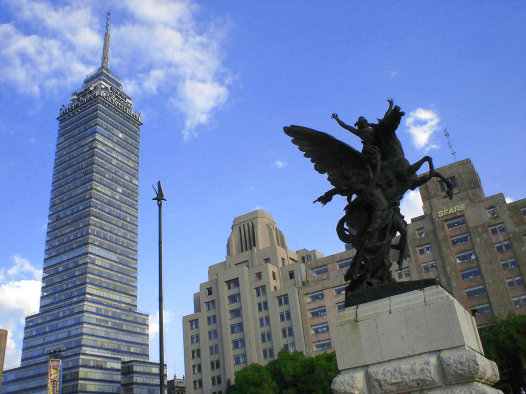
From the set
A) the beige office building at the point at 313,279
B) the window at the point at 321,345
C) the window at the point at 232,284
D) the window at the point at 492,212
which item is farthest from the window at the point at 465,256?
the window at the point at 232,284

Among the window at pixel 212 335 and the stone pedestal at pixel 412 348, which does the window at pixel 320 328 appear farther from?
the stone pedestal at pixel 412 348

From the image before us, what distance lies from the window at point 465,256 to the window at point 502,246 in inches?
111

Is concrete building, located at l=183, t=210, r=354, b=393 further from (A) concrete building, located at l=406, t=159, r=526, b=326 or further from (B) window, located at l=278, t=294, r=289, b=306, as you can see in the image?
(A) concrete building, located at l=406, t=159, r=526, b=326

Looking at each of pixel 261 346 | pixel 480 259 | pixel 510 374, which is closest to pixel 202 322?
pixel 261 346

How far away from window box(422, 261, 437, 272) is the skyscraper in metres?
76.1

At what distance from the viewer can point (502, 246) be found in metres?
57.8

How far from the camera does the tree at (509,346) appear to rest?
38844 millimetres

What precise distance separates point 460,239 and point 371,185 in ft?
189

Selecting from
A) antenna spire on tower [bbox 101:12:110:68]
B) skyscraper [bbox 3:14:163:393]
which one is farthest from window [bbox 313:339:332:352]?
antenna spire on tower [bbox 101:12:110:68]

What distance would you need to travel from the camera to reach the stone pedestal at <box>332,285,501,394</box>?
6324 mm

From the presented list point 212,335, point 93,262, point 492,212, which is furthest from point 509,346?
point 93,262

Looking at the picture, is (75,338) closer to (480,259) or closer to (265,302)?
(265,302)

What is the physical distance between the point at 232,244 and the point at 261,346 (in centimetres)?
2239

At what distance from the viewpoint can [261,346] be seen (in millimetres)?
71750
